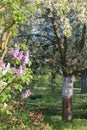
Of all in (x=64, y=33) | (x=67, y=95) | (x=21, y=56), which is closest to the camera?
(x=21, y=56)

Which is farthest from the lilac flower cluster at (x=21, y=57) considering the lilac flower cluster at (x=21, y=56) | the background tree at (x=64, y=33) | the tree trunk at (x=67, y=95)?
the tree trunk at (x=67, y=95)

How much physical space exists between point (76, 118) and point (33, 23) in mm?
5443

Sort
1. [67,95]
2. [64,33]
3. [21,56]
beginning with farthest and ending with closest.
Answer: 1. [67,95]
2. [64,33]
3. [21,56]

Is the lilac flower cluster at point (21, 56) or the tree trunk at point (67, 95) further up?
the lilac flower cluster at point (21, 56)

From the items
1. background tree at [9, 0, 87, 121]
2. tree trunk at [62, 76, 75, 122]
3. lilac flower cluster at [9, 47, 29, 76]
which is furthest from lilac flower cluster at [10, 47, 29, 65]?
tree trunk at [62, 76, 75, 122]

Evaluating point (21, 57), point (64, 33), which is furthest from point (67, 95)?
point (21, 57)

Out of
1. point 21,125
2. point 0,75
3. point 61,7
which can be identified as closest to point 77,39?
point 61,7

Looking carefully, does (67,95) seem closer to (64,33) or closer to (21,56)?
(64,33)

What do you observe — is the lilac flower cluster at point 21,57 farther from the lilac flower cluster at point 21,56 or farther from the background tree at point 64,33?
the background tree at point 64,33

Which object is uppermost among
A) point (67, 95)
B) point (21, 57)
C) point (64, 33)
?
point (64, 33)

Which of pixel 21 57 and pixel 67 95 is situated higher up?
pixel 21 57

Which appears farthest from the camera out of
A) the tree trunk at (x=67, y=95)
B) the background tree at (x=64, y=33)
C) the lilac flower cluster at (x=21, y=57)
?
the tree trunk at (x=67, y=95)

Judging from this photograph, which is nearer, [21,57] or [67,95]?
[21,57]

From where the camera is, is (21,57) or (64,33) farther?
(64,33)
